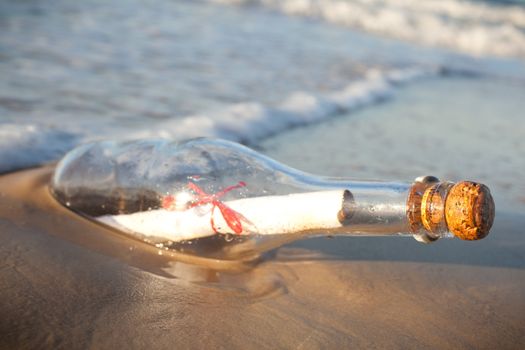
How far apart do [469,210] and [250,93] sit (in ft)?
11.2

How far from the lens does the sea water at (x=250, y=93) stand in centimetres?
327

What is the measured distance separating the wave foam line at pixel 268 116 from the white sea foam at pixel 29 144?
37cm

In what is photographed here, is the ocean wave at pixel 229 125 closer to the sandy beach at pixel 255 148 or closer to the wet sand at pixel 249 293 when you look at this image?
the sandy beach at pixel 255 148

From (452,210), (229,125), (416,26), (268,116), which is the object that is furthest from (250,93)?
(416,26)

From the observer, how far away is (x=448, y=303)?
5.70 ft

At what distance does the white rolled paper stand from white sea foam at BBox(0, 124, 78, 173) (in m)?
1.01

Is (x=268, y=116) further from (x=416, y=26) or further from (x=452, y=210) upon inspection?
(x=416, y=26)

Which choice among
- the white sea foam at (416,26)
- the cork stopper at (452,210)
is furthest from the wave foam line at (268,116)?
the white sea foam at (416,26)

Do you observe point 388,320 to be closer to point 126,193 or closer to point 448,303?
point 448,303

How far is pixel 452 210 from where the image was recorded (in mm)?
1338

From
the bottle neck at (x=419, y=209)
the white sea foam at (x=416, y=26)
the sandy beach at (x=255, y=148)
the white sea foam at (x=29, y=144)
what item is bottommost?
the white sea foam at (x=29, y=144)

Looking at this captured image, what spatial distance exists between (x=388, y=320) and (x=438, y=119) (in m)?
3.27

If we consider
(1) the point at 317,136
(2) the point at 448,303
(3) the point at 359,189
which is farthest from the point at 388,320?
(1) the point at 317,136

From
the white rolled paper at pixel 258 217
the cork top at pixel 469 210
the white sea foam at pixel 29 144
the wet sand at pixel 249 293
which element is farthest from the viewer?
the white sea foam at pixel 29 144
